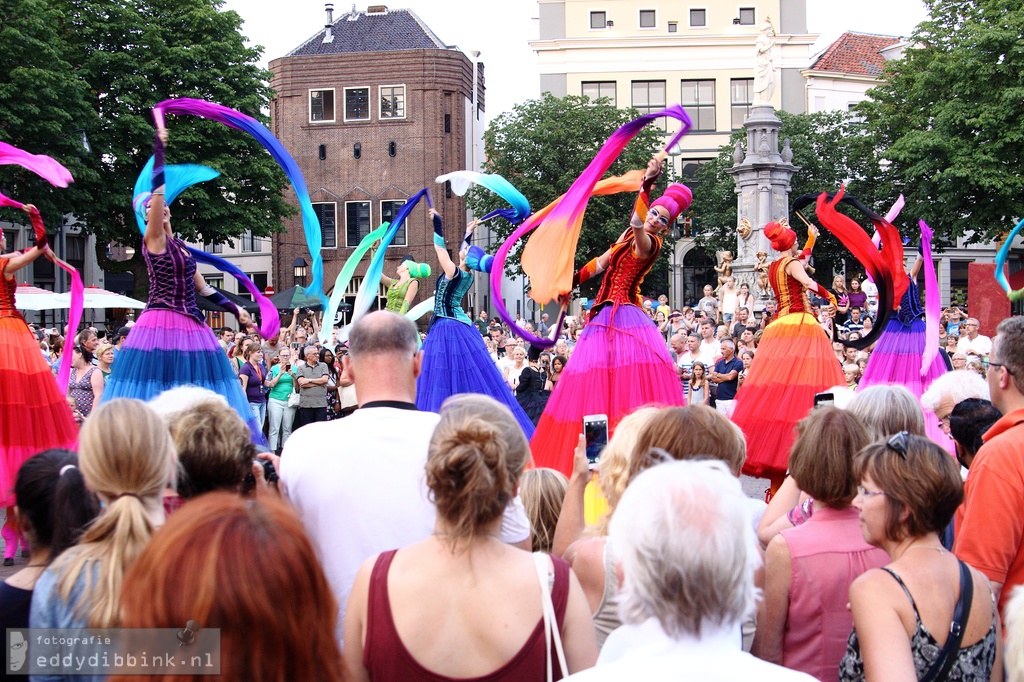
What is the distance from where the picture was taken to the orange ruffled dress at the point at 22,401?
629 centimetres

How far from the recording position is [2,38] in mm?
22516

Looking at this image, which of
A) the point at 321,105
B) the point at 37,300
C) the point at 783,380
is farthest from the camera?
the point at 321,105

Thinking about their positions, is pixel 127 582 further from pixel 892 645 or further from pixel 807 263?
pixel 807 263

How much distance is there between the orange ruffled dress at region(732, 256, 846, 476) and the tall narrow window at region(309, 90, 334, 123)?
34945mm

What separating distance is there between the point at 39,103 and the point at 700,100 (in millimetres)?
26050

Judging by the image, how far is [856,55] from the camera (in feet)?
134

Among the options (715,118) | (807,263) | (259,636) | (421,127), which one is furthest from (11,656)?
(715,118)

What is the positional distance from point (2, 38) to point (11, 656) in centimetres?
2390

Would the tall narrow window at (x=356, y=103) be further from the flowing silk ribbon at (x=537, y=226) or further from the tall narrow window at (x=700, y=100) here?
the flowing silk ribbon at (x=537, y=226)

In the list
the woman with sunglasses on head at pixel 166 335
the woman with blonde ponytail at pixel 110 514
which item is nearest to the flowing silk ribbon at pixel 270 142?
the woman with sunglasses on head at pixel 166 335

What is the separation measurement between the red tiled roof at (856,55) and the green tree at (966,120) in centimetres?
1121

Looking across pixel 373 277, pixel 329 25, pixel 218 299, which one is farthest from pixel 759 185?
pixel 329 25

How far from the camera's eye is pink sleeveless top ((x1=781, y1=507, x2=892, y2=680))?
9.20 ft

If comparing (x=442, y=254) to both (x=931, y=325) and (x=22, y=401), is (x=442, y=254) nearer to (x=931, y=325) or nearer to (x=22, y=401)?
(x=22, y=401)
